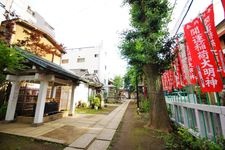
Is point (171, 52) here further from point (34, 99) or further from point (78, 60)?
point (78, 60)

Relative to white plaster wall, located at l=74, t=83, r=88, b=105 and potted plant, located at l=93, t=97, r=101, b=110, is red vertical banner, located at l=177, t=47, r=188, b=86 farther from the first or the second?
white plaster wall, located at l=74, t=83, r=88, b=105

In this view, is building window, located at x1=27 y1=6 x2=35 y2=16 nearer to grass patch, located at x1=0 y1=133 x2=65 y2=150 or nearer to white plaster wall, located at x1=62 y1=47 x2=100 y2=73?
white plaster wall, located at x1=62 y1=47 x2=100 y2=73

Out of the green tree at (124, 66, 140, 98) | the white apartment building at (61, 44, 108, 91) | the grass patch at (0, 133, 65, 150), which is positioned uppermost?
the white apartment building at (61, 44, 108, 91)

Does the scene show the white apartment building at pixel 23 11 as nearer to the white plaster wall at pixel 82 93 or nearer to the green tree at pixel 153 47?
the white plaster wall at pixel 82 93

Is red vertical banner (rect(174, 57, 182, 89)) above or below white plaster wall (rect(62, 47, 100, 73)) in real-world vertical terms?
below

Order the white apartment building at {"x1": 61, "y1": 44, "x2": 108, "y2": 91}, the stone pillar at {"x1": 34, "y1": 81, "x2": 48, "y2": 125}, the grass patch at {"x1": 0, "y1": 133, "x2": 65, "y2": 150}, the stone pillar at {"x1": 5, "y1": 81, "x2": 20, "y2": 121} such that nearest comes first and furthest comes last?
the grass patch at {"x1": 0, "y1": 133, "x2": 65, "y2": 150}
the stone pillar at {"x1": 34, "y1": 81, "x2": 48, "y2": 125}
the stone pillar at {"x1": 5, "y1": 81, "x2": 20, "y2": 121}
the white apartment building at {"x1": 61, "y1": 44, "x2": 108, "y2": 91}

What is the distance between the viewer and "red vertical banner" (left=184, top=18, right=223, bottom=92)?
3867 millimetres

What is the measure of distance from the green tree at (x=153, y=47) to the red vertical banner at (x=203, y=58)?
7.71 ft

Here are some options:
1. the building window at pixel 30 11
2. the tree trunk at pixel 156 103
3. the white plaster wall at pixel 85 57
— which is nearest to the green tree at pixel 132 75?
the tree trunk at pixel 156 103

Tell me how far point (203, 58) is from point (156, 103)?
154 inches

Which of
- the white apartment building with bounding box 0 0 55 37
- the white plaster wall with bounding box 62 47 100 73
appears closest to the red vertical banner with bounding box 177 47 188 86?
the white apartment building with bounding box 0 0 55 37

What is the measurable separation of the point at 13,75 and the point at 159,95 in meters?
8.21

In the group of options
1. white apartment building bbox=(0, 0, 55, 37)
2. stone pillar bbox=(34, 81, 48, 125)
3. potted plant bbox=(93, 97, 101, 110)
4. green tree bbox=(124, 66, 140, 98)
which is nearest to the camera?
stone pillar bbox=(34, 81, 48, 125)

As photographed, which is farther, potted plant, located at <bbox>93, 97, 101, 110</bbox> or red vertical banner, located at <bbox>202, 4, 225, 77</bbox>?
potted plant, located at <bbox>93, 97, 101, 110</bbox>
